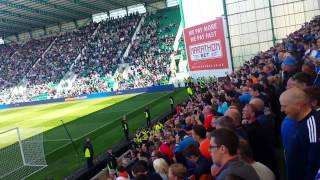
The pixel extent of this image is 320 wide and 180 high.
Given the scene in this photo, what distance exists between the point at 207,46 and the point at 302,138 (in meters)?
25.2

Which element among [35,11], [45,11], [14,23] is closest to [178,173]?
[35,11]

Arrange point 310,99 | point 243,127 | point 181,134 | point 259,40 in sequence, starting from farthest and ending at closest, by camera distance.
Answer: point 259,40 → point 181,134 → point 243,127 → point 310,99

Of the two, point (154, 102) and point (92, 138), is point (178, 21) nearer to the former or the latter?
point (154, 102)

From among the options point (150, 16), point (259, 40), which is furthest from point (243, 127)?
point (150, 16)

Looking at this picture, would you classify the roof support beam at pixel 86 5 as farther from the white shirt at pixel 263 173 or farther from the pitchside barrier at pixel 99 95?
the white shirt at pixel 263 173

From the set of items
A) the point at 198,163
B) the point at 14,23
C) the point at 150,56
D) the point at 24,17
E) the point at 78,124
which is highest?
the point at 24,17

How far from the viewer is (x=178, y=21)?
48.2 metres

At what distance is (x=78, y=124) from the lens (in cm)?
2755

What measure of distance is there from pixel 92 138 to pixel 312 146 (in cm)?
1965

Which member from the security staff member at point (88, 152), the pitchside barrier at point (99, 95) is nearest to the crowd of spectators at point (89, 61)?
the pitchside barrier at point (99, 95)

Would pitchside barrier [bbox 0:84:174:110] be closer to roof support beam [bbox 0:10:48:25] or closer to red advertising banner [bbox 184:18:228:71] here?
red advertising banner [bbox 184:18:228:71]

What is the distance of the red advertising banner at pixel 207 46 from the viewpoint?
91.0 ft

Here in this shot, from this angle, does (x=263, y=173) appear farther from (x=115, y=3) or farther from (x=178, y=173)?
(x=115, y=3)

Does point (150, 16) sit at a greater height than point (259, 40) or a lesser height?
greater
